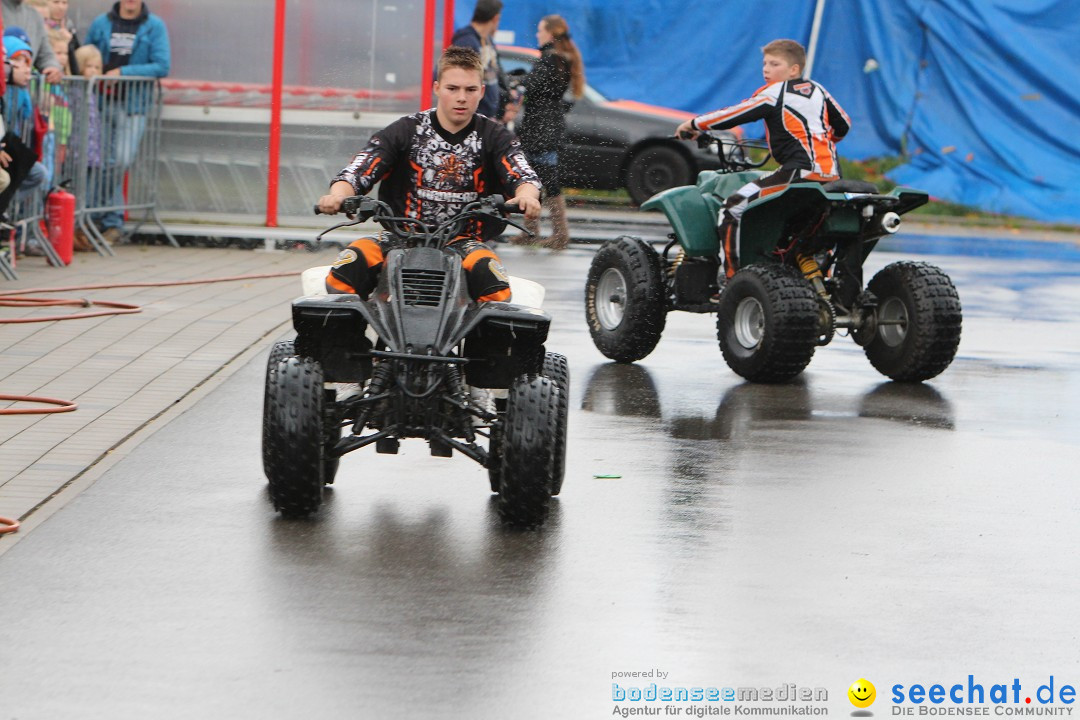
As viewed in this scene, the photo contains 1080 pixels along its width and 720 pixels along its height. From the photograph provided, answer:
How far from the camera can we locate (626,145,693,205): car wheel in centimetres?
2114

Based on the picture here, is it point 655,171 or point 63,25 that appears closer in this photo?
point 63,25

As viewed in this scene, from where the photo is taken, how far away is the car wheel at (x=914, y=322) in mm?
10039

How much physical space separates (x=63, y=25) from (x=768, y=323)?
27.8 feet

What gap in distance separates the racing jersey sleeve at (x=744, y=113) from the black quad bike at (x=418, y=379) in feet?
11.2

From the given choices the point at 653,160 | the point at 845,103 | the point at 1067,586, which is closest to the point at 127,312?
the point at 1067,586

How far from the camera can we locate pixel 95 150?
50.2 ft

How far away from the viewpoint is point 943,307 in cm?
1006

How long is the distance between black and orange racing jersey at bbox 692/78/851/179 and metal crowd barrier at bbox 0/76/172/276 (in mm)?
6026

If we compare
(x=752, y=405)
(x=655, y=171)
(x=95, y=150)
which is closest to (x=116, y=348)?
(x=752, y=405)

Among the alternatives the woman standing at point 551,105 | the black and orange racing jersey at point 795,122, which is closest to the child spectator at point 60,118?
the woman standing at point 551,105

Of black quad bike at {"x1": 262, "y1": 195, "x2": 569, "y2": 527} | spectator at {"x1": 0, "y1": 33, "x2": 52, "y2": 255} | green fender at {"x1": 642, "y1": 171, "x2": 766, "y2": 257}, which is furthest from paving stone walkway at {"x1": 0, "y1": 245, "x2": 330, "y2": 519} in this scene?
green fender at {"x1": 642, "y1": 171, "x2": 766, "y2": 257}

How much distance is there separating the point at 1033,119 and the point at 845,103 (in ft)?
7.92

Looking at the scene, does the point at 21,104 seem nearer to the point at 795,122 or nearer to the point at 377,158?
the point at 795,122

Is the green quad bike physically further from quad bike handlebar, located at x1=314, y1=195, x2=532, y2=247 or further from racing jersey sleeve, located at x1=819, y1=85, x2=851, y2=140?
quad bike handlebar, located at x1=314, y1=195, x2=532, y2=247
